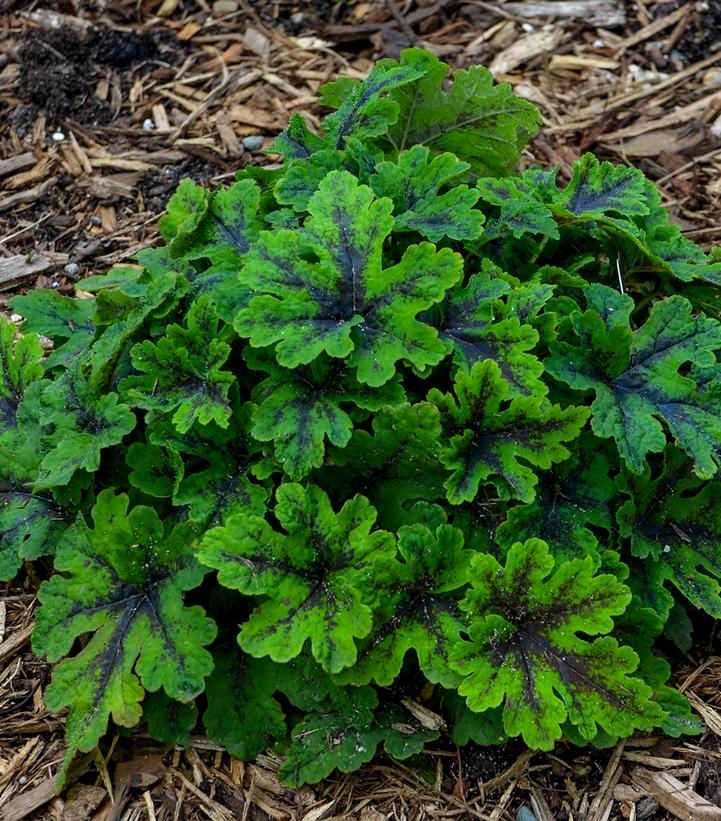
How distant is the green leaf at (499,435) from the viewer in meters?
2.45

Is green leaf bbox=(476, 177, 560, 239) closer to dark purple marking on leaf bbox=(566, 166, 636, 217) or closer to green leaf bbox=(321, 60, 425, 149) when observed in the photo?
dark purple marking on leaf bbox=(566, 166, 636, 217)

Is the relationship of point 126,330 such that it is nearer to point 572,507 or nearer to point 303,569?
point 303,569

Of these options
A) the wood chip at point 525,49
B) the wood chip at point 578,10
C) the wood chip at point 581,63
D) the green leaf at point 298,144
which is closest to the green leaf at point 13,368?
the green leaf at point 298,144

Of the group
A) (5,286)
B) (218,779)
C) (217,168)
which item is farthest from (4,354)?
(217,168)

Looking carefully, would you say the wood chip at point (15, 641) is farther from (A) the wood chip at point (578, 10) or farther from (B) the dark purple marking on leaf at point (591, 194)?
(A) the wood chip at point (578, 10)

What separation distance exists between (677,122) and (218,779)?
3.67 meters

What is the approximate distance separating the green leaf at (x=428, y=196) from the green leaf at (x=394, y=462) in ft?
1.78

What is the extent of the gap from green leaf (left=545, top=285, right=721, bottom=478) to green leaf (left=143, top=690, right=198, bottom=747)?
133 cm

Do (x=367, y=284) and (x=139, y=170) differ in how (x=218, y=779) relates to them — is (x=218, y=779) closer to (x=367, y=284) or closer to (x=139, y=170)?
(x=367, y=284)

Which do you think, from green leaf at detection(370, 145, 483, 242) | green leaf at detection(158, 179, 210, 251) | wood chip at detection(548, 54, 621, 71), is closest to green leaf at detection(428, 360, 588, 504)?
green leaf at detection(370, 145, 483, 242)

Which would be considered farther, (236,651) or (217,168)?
(217,168)

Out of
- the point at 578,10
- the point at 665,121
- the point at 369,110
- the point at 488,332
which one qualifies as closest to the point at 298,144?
the point at 369,110

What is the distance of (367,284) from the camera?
2.53 meters

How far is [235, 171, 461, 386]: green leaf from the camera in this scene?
2434 mm
